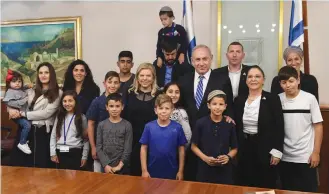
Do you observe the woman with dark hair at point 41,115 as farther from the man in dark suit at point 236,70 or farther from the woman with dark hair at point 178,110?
the man in dark suit at point 236,70

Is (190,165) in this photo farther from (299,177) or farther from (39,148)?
(39,148)

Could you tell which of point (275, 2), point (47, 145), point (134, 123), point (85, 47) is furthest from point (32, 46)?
point (275, 2)

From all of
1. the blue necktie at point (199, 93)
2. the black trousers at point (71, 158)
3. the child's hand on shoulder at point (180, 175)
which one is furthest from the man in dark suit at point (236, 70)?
the black trousers at point (71, 158)

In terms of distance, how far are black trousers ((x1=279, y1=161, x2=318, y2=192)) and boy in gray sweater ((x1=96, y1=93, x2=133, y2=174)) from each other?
117 cm

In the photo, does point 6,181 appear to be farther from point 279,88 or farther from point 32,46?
point 32,46

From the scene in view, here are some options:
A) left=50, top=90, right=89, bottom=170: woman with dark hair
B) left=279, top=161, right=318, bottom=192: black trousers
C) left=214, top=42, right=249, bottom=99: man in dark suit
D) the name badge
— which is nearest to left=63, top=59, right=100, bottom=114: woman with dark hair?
left=50, top=90, right=89, bottom=170: woman with dark hair

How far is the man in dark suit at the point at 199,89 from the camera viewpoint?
8.32ft

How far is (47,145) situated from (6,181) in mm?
1078

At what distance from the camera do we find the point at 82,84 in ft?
9.91

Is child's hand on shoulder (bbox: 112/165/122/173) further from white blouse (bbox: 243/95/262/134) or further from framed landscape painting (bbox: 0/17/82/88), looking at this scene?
framed landscape painting (bbox: 0/17/82/88)

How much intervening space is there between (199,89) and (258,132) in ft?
1.80

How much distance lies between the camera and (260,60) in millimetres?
4094

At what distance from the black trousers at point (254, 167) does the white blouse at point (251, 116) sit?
58 millimetres

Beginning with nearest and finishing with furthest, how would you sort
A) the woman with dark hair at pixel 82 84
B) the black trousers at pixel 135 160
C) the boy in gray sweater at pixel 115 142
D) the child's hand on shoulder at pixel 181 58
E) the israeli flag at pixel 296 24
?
the boy in gray sweater at pixel 115 142
the black trousers at pixel 135 160
the woman with dark hair at pixel 82 84
the child's hand on shoulder at pixel 181 58
the israeli flag at pixel 296 24
